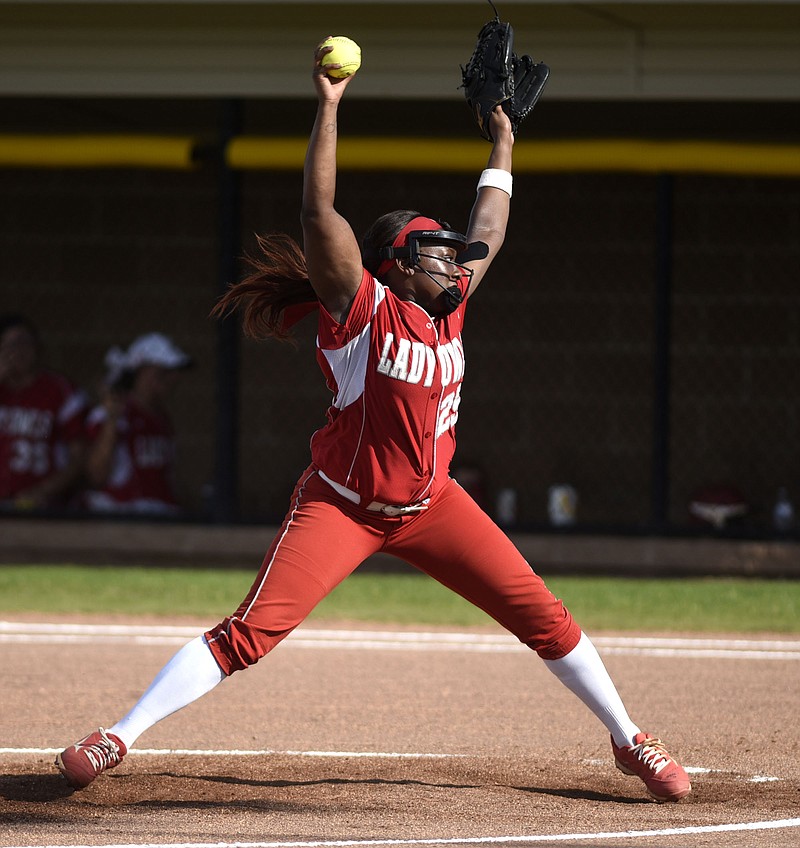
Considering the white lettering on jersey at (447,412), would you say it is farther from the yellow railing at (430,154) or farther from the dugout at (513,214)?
the yellow railing at (430,154)

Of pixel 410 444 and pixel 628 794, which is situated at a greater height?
pixel 410 444

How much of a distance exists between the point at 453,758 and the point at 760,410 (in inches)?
297

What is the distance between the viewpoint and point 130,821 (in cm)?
417

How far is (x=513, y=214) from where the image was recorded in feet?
39.8

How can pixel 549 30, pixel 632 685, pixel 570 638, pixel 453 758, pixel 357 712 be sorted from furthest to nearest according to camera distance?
pixel 549 30, pixel 632 685, pixel 357 712, pixel 453 758, pixel 570 638

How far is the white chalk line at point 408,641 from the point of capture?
747 centimetres

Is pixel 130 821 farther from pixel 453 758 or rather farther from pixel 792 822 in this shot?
pixel 792 822

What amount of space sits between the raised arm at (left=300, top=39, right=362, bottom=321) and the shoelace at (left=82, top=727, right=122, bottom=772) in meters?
1.42

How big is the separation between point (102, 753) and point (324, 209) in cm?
163

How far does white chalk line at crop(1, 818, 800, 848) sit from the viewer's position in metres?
3.87

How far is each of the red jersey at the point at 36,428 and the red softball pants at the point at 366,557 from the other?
6.88 m

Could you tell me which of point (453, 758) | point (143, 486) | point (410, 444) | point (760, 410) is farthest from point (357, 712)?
point (760, 410)

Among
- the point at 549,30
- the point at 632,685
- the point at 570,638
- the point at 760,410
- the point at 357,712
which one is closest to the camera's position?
the point at 570,638

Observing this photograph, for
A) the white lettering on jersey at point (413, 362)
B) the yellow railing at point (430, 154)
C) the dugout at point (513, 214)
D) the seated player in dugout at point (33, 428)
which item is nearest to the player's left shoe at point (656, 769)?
the white lettering on jersey at point (413, 362)
